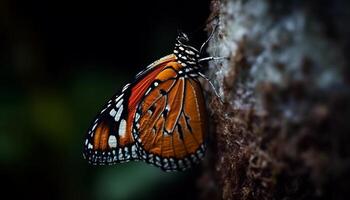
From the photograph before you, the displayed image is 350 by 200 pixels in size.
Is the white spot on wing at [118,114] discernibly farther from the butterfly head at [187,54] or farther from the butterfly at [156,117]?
the butterfly head at [187,54]

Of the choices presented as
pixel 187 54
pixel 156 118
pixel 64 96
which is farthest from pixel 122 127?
pixel 64 96

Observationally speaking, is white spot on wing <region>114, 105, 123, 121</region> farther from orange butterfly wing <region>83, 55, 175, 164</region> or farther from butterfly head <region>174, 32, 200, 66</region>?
butterfly head <region>174, 32, 200, 66</region>

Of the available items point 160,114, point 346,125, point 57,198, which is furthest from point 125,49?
point 346,125

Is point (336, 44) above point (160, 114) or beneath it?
above

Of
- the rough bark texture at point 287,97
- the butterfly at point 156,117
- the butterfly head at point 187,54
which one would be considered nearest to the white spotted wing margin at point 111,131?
the butterfly at point 156,117

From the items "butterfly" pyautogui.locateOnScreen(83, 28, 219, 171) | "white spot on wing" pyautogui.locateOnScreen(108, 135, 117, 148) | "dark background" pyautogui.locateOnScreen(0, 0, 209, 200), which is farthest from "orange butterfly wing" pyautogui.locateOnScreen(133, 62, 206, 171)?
"dark background" pyautogui.locateOnScreen(0, 0, 209, 200)

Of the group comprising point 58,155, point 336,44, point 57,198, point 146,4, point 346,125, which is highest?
point 146,4

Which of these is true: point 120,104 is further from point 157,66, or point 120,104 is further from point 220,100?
point 220,100

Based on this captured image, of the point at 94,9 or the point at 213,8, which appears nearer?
the point at 213,8
